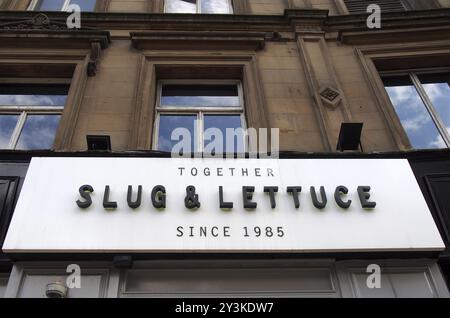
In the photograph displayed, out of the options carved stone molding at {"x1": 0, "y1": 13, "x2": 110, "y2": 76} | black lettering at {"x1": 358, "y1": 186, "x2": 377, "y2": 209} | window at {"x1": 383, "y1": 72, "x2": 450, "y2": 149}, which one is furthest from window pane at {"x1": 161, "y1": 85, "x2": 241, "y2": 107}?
black lettering at {"x1": 358, "y1": 186, "x2": 377, "y2": 209}

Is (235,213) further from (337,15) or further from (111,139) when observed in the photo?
(337,15)

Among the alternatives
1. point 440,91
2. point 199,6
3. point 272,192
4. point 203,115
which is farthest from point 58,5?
point 440,91

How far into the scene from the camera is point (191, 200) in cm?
520

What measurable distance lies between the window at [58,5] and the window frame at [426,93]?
21.1 ft

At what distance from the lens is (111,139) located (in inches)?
255

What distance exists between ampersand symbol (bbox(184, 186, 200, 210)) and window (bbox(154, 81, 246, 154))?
1.57 metres

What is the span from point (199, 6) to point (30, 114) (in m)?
4.47

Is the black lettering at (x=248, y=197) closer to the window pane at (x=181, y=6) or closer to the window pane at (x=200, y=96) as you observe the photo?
the window pane at (x=200, y=96)

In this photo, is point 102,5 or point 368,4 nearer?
point 102,5

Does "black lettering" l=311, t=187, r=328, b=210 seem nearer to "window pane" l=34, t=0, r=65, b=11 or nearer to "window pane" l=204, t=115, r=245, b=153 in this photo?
"window pane" l=204, t=115, r=245, b=153

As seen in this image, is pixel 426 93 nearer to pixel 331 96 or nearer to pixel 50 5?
pixel 331 96

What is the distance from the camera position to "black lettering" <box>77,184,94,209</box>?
200 inches
